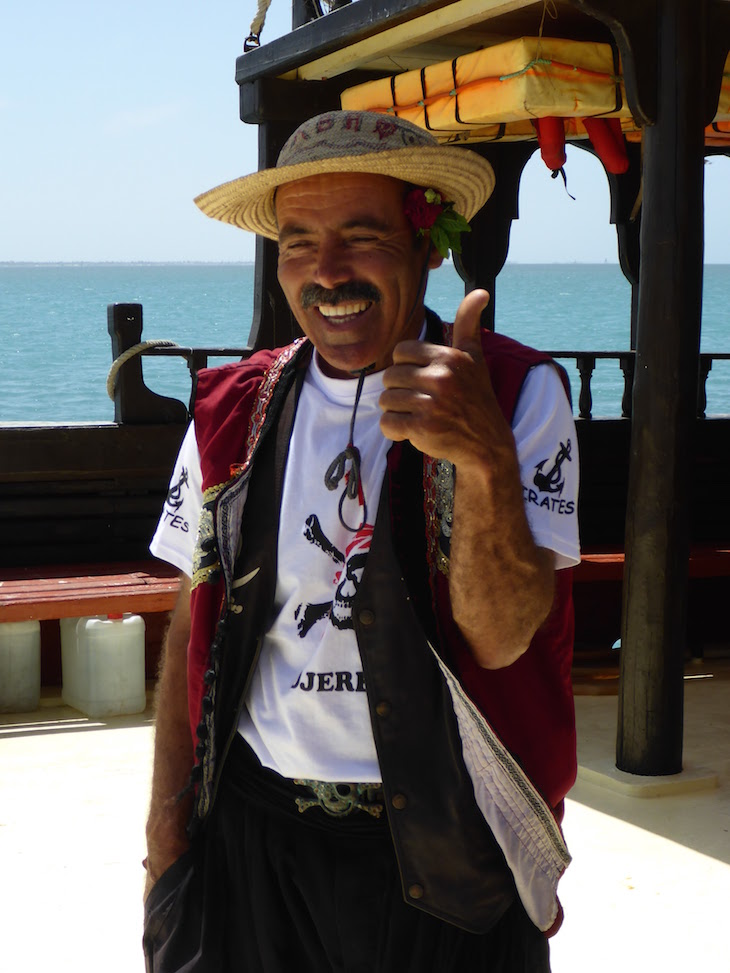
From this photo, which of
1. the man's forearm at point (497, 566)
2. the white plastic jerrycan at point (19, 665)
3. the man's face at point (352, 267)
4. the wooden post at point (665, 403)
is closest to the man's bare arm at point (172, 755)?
the man's face at point (352, 267)

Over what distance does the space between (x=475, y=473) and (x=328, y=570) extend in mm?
381

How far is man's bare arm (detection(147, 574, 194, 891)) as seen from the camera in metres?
2.15

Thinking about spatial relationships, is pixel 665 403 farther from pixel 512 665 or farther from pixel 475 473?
pixel 475 473

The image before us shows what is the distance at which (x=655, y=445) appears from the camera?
15.5 feet

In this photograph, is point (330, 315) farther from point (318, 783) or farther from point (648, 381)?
point (648, 381)

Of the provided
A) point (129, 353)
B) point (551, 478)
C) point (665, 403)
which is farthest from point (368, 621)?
point (129, 353)

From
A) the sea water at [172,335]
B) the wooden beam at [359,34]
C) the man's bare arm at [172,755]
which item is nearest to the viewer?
the man's bare arm at [172,755]

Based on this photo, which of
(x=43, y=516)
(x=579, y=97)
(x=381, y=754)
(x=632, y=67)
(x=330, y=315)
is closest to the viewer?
(x=381, y=754)

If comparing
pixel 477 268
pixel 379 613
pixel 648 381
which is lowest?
pixel 379 613

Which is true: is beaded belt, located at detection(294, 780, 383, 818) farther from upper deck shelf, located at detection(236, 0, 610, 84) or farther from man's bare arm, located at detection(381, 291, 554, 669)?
upper deck shelf, located at detection(236, 0, 610, 84)

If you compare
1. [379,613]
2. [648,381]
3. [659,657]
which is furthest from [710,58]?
[379,613]

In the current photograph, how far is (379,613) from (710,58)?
345 cm

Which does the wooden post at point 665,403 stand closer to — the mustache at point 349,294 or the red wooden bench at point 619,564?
the red wooden bench at point 619,564

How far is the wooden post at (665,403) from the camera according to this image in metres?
4.58
